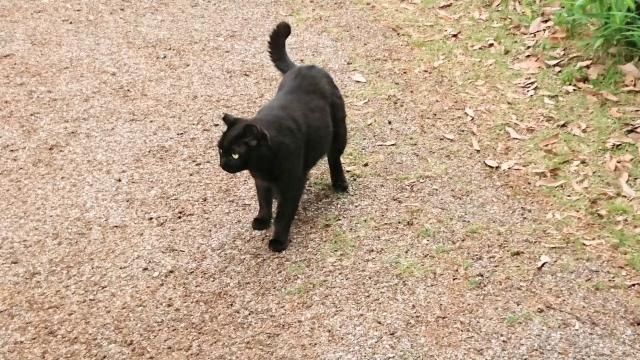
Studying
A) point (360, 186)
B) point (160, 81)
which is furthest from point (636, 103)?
point (160, 81)

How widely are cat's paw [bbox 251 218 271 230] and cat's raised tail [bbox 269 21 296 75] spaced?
1038 mm

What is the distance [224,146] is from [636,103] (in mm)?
3149

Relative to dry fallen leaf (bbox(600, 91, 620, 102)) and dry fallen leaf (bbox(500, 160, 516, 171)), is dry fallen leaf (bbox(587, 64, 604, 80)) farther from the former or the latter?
dry fallen leaf (bbox(500, 160, 516, 171))

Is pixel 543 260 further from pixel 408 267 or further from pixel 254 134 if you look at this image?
pixel 254 134

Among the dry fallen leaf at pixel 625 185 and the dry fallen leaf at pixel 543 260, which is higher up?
the dry fallen leaf at pixel 625 185

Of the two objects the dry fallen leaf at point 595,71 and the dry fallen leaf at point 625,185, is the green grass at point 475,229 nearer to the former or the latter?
the dry fallen leaf at point 625,185

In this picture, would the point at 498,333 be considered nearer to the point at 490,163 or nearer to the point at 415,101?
the point at 490,163

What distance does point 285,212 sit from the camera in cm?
364

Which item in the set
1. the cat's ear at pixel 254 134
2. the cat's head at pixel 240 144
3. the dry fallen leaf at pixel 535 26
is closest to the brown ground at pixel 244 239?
the cat's head at pixel 240 144

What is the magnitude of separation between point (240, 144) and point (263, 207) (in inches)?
22.7

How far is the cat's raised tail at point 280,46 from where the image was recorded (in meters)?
4.18

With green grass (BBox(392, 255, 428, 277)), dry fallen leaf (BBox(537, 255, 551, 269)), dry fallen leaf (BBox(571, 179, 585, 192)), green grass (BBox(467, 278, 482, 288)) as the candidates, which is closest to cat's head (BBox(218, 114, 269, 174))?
green grass (BBox(392, 255, 428, 277))

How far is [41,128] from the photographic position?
4891 mm

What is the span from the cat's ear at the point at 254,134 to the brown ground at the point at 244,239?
0.72 meters
